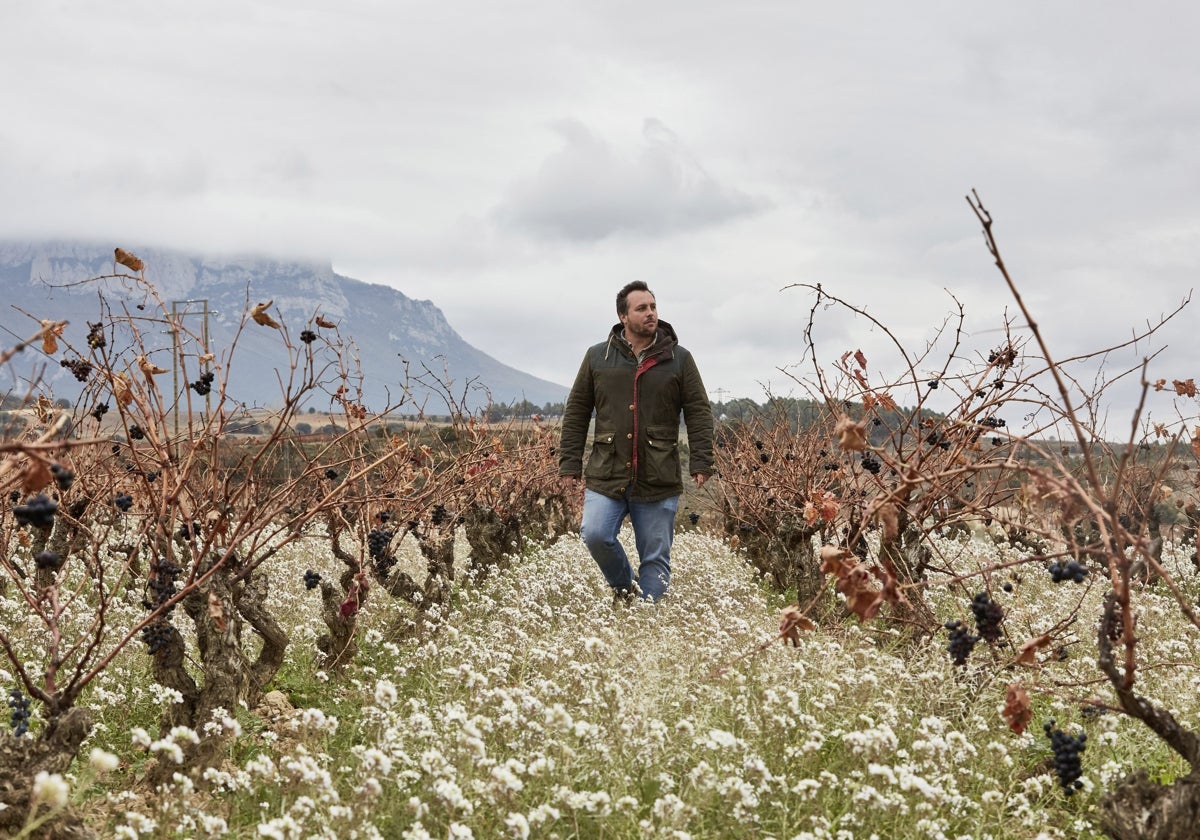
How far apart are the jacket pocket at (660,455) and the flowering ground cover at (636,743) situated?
96 centimetres

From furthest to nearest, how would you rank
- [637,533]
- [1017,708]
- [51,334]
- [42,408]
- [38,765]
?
[637,533]
[42,408]
[51,334]
[38,765]
[1017,708]

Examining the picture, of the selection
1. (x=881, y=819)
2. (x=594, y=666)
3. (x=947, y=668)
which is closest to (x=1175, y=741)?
(x=881, y=819)

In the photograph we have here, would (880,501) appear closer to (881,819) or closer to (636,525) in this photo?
(881,819)

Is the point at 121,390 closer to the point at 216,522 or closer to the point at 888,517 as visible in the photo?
the point at 216,522

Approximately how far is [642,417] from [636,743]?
4.04 meters

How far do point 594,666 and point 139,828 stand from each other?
2.31 m

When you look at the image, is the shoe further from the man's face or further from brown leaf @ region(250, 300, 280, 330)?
brown leaf @ region(250, 300, 280, 330)

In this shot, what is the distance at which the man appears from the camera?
24.7 ft

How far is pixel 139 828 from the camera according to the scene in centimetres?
299

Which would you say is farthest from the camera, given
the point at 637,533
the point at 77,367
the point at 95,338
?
the point at 637,533

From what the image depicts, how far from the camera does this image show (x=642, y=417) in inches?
299

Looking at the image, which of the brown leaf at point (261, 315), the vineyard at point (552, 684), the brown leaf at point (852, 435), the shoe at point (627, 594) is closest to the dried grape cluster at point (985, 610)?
the vineyard at point (552, 684)

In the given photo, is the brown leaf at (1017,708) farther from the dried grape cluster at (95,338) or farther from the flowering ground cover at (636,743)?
the dried grape cluster at (95,338)

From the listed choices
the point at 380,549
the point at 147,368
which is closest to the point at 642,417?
the point at 380,549
